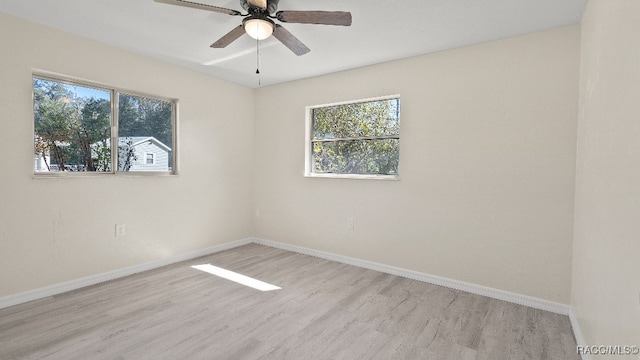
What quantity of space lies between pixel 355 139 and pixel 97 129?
9.33ft

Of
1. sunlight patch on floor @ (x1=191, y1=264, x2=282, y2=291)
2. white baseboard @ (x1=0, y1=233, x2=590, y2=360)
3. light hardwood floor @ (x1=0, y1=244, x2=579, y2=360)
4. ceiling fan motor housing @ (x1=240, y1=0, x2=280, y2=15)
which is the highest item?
ceiling fan motor housing @ (x1=240, y1=0, x2=280, y2=15)

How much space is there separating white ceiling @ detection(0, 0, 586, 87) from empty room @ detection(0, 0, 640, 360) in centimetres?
2

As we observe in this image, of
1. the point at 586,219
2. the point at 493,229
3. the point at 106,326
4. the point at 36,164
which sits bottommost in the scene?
the point at 106,326

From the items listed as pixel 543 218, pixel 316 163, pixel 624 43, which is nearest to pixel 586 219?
pixel 543 218

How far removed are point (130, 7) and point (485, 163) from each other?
332 cm

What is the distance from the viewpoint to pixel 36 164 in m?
2.59

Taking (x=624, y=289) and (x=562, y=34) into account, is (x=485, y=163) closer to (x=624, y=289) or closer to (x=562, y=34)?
(x=562, y=34)

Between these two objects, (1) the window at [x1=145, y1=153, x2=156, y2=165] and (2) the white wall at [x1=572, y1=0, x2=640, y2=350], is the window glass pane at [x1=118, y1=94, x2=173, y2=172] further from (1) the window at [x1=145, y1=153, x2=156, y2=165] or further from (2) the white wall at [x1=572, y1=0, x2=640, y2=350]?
(2) the white wall at [x1=572, y1=0, x2=640, y2=350]

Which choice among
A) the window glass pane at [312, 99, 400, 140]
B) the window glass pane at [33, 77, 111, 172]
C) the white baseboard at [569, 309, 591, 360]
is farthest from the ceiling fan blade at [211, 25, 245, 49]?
the white baseboard at [569, 309, 591, 360]

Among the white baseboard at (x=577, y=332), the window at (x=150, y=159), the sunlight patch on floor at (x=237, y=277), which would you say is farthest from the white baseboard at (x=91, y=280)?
the white baseboard at (x=577, y=332)

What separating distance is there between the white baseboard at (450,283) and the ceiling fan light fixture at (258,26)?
269cm

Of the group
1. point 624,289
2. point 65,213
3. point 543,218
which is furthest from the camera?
point 65,213

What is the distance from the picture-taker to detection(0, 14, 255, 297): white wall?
2.44 meters

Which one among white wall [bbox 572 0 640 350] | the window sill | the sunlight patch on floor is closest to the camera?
white wall [bbox 572 0 640 350]
